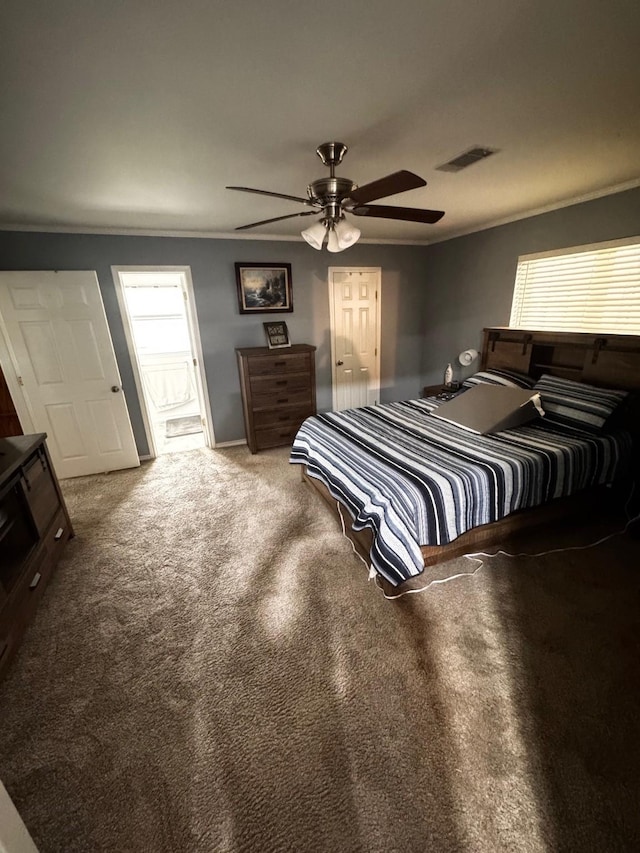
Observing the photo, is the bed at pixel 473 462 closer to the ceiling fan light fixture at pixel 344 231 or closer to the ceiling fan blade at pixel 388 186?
the ceiling fan light fixture at pixel 344 231

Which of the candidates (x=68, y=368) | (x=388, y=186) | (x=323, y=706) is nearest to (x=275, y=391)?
(x=68, y=368)

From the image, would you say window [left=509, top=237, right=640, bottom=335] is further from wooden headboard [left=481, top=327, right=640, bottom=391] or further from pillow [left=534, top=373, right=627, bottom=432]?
pillow [left=534, top=373, right=627, bottom=432]

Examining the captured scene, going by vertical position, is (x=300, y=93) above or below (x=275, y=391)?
above

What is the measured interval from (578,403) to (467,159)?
1886mm

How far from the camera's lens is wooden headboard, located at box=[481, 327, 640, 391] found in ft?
8.38

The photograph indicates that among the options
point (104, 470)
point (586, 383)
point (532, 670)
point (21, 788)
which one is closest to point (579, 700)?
point (532, 670)

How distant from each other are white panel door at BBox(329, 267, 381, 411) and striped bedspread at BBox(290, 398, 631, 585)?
1994 mm

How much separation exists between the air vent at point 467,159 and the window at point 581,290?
4.94 ft

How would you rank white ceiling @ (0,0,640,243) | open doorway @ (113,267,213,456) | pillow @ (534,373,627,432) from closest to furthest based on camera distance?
white ceiling @ (0,0,640,243)
pillow @ (534,373,627,432)
open doorway @ (113,267,213,456)

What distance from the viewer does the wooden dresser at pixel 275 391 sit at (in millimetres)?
3676

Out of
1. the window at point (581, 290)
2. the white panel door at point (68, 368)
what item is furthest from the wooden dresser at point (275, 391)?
the window at point (581, 290)

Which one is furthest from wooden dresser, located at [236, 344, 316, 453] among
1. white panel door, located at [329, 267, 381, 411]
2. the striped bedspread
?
the striped bedspread

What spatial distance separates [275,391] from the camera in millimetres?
3820

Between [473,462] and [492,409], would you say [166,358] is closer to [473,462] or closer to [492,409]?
[492,409]
